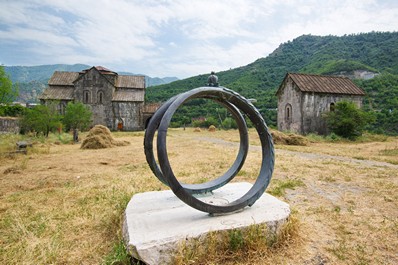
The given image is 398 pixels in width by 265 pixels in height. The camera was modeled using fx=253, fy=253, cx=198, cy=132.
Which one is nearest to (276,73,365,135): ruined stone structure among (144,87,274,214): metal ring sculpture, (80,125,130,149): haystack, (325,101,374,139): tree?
(325,101,374,139): tree

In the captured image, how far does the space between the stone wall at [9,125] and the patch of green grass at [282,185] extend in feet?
76.2

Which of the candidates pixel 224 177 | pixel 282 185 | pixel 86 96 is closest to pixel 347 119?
pixel 282 185

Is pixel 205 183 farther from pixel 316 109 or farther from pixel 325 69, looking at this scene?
pixel 325 69

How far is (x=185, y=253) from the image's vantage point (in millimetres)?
2664

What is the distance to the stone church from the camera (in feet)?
109

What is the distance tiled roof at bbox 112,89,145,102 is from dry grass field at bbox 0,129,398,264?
88.2 feet

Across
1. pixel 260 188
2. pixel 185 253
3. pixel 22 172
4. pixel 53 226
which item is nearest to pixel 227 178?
pixel 260 188

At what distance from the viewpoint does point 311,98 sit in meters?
20.5

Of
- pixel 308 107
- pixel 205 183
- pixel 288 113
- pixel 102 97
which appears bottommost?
pixel 205 183

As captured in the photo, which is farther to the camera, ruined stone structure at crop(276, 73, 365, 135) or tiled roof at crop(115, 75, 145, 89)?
tiled roof at crop(115, 75, 145, 89)

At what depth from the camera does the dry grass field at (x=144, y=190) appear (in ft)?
9.64

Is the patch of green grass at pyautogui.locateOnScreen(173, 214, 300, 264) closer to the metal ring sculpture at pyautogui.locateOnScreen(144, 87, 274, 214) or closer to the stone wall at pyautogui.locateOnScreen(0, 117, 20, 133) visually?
the metal ring sculpture at pyautogui.locateOnScreen(144, 87, 274, 214)

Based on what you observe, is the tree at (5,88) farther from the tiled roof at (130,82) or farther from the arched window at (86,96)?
the tiled roof at (130,82)

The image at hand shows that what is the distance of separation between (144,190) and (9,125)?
2180 centimetres
